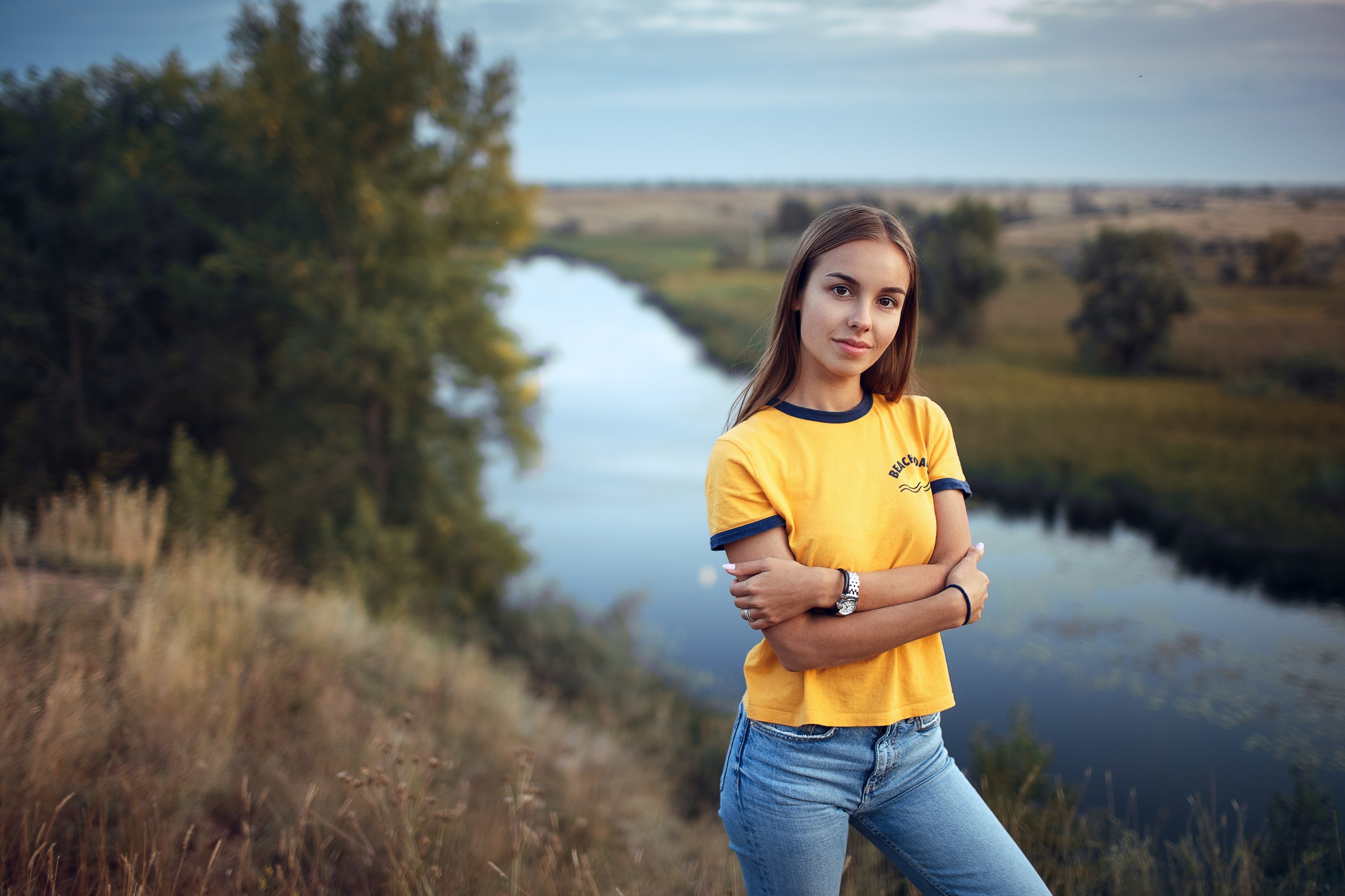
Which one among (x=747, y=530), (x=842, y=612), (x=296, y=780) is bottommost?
(x=296, y=780)

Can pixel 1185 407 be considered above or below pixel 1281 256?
below

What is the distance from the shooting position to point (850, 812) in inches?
64.2

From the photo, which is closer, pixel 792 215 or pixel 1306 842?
pixel 1306 842

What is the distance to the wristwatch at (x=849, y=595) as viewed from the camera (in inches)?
61.8

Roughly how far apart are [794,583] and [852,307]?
1.93 ft

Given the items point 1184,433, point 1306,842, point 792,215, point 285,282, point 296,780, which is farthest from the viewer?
point 792,215

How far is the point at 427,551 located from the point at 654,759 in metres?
9.39

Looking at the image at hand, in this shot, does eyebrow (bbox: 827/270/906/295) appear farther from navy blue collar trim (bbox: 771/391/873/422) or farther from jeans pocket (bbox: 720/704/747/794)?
jeans pocket (bbox: 720/704/747/794)

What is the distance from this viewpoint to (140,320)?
1692cm

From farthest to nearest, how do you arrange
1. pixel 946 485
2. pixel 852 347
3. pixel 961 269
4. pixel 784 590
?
pixel 961 269 → pixel 946 485 → pixel 852 347 → pixel 784 590

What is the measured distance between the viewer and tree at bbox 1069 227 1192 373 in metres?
27.5

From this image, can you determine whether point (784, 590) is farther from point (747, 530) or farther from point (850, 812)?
point (850, 812)

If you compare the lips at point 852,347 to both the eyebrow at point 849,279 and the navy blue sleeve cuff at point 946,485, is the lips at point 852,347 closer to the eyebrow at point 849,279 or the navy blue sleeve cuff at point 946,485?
the eyebrow at point 849,279

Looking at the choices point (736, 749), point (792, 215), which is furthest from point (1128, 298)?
point (736, 749)
